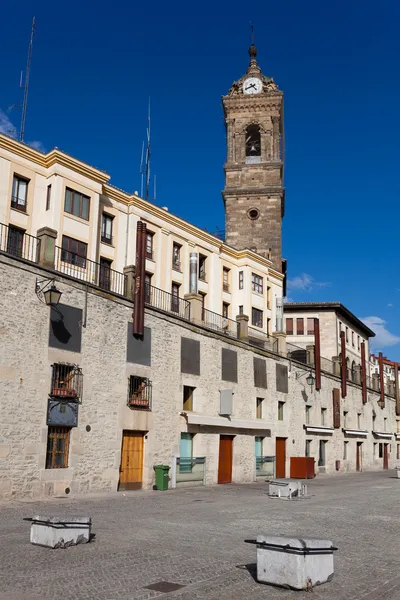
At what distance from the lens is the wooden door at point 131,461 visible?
22062mm

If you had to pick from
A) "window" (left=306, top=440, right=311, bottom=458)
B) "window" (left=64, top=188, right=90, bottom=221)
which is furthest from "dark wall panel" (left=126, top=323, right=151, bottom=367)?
"window" (left=306, top=440, right=311, bottom=458)

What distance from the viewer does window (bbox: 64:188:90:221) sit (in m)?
29.0

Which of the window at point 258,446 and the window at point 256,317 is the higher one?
the window at point 256,317

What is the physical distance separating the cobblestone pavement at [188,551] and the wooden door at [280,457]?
14716 mm

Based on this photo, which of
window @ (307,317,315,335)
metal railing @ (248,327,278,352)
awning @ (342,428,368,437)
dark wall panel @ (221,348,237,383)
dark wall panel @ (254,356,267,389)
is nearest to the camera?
dark wall panel @ (221,348,237,383)

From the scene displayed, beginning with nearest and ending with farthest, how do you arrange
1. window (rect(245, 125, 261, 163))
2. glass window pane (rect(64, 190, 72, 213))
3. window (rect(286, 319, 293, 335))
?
1. glass window pane (rect(64, 190, 72, 213))
2. window (rect(245, 125, 261, 163))
3. window (rect(286, 319, 293, 335))

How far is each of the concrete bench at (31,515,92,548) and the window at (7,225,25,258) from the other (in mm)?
19619

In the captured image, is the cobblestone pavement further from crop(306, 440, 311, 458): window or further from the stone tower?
the stone tower

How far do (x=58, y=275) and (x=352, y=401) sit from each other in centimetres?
3213

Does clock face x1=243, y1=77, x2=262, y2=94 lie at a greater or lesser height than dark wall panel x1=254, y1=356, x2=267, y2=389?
greater

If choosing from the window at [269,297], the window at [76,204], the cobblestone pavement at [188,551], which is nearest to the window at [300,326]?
the window at [269,297]

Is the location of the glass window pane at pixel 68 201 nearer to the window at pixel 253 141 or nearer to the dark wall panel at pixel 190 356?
the dark wall panel at pixel 190 356

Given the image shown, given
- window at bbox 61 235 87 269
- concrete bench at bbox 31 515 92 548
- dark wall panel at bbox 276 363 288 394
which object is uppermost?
window at bbox 61 235 87 269

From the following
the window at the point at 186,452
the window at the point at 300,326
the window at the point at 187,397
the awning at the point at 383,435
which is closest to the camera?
the window at the point at 186,452
